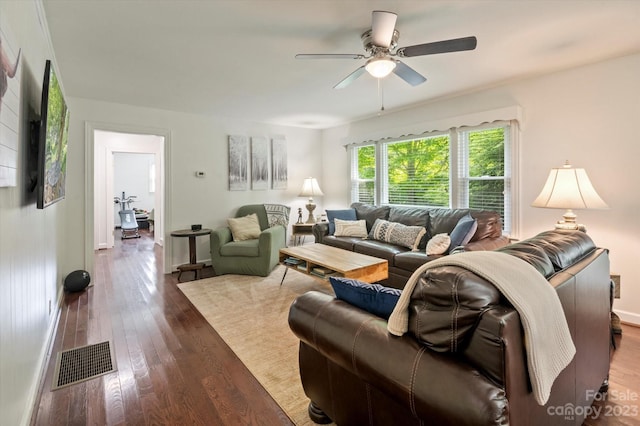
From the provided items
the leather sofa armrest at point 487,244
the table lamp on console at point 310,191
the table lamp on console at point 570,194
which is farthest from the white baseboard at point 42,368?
the table lamp on console at point 570,194

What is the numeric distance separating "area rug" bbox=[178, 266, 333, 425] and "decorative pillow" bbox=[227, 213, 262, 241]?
62 centimetres

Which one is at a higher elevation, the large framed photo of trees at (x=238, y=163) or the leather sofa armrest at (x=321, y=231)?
the large framed photo of trees at (x=238, y=163)

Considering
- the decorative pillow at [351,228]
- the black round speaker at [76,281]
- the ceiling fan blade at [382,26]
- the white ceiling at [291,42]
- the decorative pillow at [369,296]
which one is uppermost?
the white ceiling at [291,42]

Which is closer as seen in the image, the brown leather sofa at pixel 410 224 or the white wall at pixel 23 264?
the white wall at pixel 23 264

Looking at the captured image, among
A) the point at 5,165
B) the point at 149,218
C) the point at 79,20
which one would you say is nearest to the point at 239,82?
the point at 79,20

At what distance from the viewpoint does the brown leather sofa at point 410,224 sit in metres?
3.49

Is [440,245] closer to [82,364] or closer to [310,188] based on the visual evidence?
[310,188]

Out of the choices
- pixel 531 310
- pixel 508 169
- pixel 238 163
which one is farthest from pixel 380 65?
pixel 238 163

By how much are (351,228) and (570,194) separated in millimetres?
2573

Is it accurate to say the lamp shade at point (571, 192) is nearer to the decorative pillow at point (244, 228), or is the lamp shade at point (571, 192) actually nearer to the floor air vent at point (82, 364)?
the decorative pillow at point (244, 228)

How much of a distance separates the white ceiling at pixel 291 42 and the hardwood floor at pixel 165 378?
7.94 feet

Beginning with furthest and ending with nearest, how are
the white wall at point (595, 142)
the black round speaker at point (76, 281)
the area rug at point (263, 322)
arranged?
the black round speaker at point (76, 281), the white wall at point (595, 142), the area rug at point (263, 322)

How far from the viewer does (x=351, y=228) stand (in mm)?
4621

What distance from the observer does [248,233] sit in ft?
15.9
